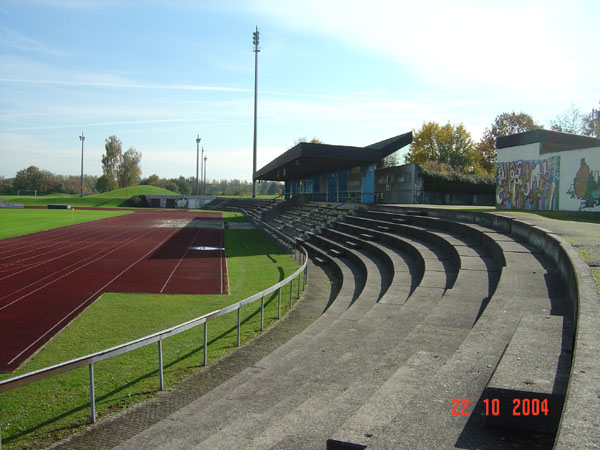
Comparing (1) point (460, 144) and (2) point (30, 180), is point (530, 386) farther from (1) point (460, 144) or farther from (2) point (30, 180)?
(2) point (30, 180)

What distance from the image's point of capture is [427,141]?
64000mm

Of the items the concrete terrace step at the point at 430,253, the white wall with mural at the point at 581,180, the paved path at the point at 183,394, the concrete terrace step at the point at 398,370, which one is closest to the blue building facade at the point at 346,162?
the concrete terrace step at the point at 430,253

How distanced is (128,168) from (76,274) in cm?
12583

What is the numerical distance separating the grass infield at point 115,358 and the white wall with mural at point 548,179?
497 inches

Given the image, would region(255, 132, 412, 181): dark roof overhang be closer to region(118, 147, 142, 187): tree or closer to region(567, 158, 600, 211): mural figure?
region(567, 158, 600, 211): mural figure

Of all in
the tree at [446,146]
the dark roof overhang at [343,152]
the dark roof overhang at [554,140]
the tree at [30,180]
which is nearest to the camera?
the dark roof overhang at [554,140]

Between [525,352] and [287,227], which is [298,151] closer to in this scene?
→ [287,227]

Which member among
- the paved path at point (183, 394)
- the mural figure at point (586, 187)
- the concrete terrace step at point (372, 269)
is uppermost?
the mural figure at point (586, 187)

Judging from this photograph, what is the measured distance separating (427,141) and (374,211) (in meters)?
45.6

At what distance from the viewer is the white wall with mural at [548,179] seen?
17.2 metres

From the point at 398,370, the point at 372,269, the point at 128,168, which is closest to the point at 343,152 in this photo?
the point at 372,269

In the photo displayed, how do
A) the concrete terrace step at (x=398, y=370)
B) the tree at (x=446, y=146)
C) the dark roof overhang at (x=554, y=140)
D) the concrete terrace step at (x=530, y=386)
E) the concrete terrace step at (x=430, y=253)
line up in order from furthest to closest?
1. the tree at (x=446, y=146)
2. the dark roof overhang at (x=554, y=140)
3. the concrete terrace step at (x=430, y=253)
4. the concrete terrace step at (x=398, y=370)
5. the concrete terrace step at (x=530, y=386)

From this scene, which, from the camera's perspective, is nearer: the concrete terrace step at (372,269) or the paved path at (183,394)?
the paved path at (183,394)

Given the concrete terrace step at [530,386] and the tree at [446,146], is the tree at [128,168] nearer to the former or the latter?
the tree at [446,146]
